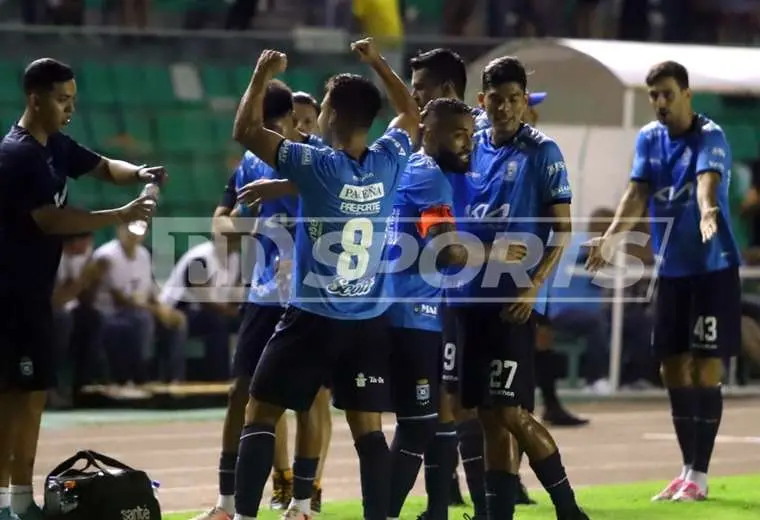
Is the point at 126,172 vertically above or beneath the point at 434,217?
above

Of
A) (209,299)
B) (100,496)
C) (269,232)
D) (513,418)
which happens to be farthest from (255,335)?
(209,299)

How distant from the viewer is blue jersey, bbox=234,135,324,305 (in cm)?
915

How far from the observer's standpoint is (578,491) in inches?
417

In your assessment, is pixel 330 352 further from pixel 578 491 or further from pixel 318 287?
pixel 578 491

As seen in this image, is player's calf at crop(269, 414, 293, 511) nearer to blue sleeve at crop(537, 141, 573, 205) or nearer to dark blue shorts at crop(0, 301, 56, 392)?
dark blue shorts at crop(0, 301, 56, 392)

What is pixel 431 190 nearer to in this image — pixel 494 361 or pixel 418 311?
pixel 418 311

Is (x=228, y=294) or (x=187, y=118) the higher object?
(x=187, y=118)

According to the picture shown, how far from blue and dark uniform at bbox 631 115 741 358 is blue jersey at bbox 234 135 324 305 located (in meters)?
2.38

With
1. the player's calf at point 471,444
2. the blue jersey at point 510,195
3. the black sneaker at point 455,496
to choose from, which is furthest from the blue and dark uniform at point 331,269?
the black sneaker at point 455,496

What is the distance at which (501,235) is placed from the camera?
809 cm

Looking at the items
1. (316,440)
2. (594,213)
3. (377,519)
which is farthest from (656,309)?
(594,213)

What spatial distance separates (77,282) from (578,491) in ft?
20.7

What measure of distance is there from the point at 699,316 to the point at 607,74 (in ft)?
24.1

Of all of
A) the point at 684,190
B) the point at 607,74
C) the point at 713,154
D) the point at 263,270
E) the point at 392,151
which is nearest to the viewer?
the point at 392,151
